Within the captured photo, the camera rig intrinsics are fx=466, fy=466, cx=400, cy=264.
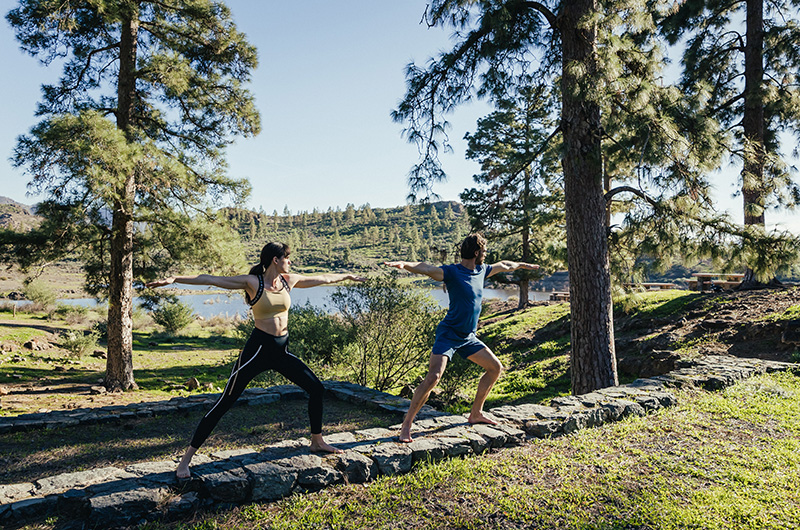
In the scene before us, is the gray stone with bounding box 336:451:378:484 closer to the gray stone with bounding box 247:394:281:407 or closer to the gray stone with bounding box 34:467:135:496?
the gray stone with bounding box 34:467:135:496

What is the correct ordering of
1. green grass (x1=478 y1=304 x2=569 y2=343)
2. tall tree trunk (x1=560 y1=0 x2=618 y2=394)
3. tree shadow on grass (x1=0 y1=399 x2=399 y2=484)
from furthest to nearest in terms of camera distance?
green grass (x1=478 y1=304 x2=569 y2=343) < tall tree trunk (x1=560 y1=0 x2=618 y2=394) < tree shadow on grass (x1=0 y1=399 x2=399 y2=484)

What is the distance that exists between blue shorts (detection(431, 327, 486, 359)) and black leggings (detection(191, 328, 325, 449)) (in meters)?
1.11

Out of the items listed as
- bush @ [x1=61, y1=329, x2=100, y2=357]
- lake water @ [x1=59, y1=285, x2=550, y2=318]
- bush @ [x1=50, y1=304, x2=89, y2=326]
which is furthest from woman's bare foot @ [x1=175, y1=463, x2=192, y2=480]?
bush @ [x1=50, y1=304, x2=89, y2=326]

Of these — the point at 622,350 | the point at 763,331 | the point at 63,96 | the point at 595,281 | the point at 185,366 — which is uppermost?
the point at 63,96

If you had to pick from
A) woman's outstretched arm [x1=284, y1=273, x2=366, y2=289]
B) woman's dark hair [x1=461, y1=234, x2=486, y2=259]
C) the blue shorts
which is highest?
woman's dark hair [x1=461, y1=234, x2=486, y2=259]

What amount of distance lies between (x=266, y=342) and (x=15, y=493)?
194 centimetres

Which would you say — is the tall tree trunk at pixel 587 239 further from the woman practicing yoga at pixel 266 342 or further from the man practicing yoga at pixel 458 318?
the woman practicing yoga at pixel 266 342

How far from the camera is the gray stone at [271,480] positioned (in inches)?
129

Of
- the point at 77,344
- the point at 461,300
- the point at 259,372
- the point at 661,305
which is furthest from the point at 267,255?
the point at 661,305

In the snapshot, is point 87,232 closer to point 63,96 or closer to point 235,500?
point 63,96

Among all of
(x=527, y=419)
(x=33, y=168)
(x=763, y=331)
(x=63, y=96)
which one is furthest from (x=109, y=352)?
(x=763, y=331)

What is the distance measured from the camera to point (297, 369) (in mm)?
3803

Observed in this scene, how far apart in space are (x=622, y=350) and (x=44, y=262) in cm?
1273

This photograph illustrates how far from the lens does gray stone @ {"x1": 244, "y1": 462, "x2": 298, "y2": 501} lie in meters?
3.29
